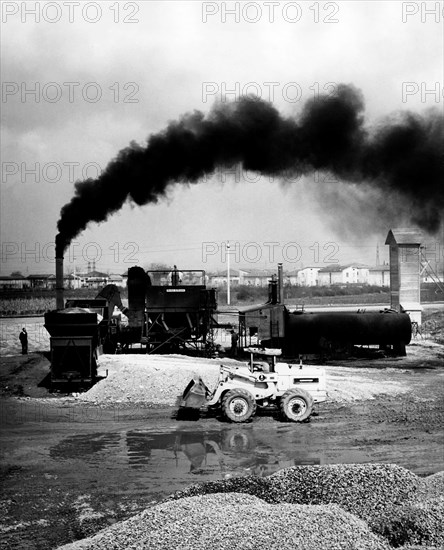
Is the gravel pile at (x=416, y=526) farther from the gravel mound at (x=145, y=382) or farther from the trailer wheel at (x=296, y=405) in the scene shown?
the gravel mound at (x=145, y=382)

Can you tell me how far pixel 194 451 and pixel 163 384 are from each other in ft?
25.5

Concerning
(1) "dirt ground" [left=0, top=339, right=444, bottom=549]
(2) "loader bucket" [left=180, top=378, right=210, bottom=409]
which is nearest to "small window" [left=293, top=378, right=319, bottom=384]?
(1) "dirt ground" [left=0, top=339, right=444, bottom=549]

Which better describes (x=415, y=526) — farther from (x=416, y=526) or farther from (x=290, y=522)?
(x=290, y=522)

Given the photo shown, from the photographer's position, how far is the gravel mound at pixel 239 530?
23.6ft

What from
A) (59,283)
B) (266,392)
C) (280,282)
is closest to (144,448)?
(266,392)

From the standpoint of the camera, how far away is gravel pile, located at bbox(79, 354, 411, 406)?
22.1 meters

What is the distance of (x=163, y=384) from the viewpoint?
2297cm

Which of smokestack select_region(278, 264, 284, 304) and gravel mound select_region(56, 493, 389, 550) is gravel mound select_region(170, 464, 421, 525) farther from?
smokestack select_region(278, 264, 284, 304)

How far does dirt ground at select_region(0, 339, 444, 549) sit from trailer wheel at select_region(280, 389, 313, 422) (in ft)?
1.03

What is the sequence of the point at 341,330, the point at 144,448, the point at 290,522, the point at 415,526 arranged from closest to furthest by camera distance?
the point at 290,522, the point at 415,526, the point at 144,448, the point at 341,330

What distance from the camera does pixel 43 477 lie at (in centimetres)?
1343

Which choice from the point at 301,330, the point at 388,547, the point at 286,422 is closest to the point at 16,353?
the point at 301,330

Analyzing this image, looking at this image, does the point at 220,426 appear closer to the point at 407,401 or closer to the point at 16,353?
the point at 407,401

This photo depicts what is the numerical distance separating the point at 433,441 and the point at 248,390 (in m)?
5.00
